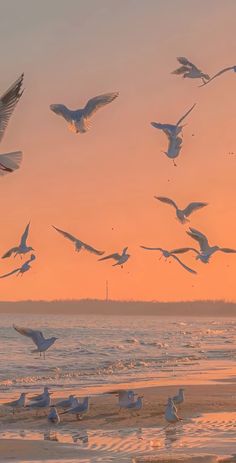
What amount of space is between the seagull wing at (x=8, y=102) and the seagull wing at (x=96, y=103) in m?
7.97

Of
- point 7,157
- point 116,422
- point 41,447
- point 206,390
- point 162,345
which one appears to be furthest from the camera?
point 162,345

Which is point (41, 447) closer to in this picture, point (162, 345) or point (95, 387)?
point (95, 387)

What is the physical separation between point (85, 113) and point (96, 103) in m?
0.35

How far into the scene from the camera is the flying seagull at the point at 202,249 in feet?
74.2

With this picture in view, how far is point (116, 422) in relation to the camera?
16.9 metres

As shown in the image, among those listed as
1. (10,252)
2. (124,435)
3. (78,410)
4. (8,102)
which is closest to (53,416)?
(78,410)

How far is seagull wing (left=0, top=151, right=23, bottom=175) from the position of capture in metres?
11.6

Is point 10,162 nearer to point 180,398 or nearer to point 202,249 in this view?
point 180,398

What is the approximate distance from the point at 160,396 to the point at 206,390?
184cm

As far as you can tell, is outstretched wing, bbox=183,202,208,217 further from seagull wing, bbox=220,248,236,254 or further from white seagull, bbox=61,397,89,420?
white seagull, bbox=61,397,89,420

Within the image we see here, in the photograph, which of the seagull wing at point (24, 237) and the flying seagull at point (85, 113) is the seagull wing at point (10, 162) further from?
the seagull wing at point (24, 237)

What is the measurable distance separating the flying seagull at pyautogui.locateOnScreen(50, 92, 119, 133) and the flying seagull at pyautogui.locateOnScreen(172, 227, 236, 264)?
16.4ft

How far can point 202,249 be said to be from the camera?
914 inches

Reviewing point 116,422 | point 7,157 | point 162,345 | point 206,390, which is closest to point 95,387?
point 206,390
